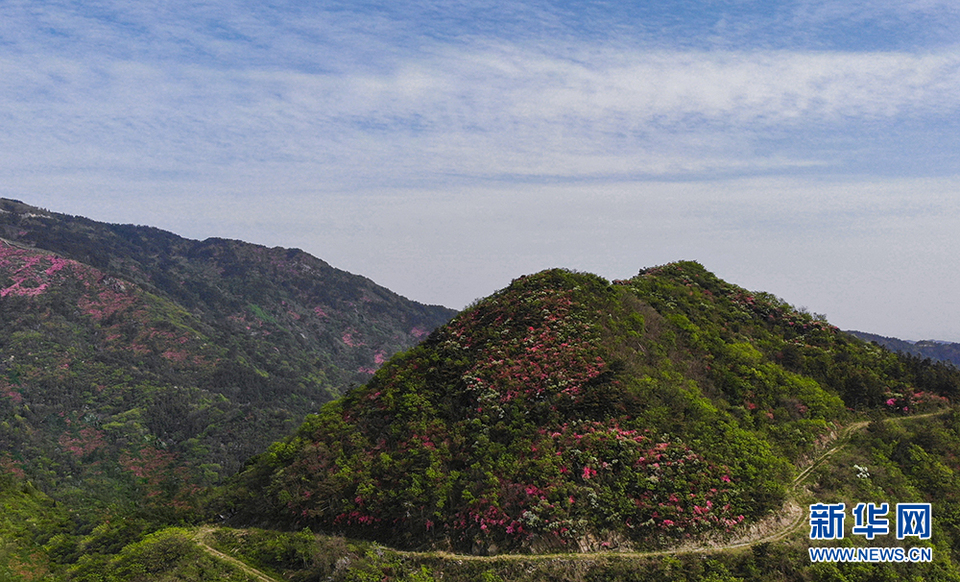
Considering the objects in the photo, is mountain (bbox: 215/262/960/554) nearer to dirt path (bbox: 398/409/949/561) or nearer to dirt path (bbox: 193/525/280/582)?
dirt path (bbox: 398/409/949/561)

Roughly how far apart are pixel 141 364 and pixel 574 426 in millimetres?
94187

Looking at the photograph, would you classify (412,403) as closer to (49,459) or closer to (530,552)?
(530,552)

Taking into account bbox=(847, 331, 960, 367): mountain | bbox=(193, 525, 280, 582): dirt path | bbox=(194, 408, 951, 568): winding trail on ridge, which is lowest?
bbox=(193, 525, 280, 582): dirt path

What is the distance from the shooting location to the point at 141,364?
93125 mm

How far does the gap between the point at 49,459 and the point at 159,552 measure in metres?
57.2

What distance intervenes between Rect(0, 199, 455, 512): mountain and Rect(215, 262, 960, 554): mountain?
1601cm

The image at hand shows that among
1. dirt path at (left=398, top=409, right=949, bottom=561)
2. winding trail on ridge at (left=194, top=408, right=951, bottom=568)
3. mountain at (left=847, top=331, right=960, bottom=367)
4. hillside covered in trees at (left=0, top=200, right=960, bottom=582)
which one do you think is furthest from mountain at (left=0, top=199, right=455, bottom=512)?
mountain at (left=847, top=331, right=960, bottom=367)

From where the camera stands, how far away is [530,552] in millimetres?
21750

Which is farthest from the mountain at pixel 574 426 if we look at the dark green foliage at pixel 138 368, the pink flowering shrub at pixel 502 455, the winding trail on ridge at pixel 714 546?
the dark green foliage at pixel 138 368

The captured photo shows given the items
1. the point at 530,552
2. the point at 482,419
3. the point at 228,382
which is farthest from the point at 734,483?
the point at 228,382

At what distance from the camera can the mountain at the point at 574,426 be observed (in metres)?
23.0

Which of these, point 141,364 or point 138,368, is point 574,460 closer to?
point 138,368

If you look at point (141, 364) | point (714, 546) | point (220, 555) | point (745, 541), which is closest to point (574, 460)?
point (714, 546)

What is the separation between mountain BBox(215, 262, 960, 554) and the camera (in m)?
23.0
